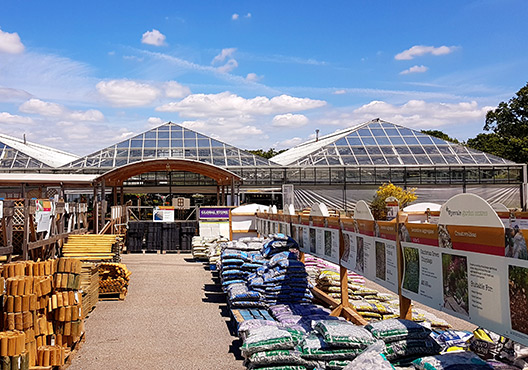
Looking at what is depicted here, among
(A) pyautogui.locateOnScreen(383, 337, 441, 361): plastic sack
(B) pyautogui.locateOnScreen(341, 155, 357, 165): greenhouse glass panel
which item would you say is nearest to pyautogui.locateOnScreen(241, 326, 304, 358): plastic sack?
(A) pyautogui.locateOnScreen(383, 337, 441, 361): plastic sack

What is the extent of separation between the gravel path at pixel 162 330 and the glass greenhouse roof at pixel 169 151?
22791 millimetres

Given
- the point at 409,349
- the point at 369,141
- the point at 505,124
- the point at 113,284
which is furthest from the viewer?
the point at 505,124

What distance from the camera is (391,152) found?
41.1 m

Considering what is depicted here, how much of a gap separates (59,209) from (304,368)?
14.8m

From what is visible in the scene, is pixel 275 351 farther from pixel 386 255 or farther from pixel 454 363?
pixel 386 255

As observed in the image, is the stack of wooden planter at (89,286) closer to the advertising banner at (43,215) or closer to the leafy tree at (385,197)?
the advertising banner at (43,215)

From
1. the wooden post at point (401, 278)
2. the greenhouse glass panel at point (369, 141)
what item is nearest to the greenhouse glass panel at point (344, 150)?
the greenhouse glass panel at point (369, 141)

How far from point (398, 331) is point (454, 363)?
3.06 feet

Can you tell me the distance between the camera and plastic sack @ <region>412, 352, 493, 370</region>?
14.6 ft

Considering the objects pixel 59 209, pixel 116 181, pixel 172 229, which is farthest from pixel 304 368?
pixel 116 181

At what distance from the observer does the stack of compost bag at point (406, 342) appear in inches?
209

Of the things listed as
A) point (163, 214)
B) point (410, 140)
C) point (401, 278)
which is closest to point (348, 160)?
point (410, 140)

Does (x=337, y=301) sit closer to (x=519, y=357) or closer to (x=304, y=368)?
(x=304, y=368)

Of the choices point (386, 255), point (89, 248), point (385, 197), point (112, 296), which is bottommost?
point (112, 296)
